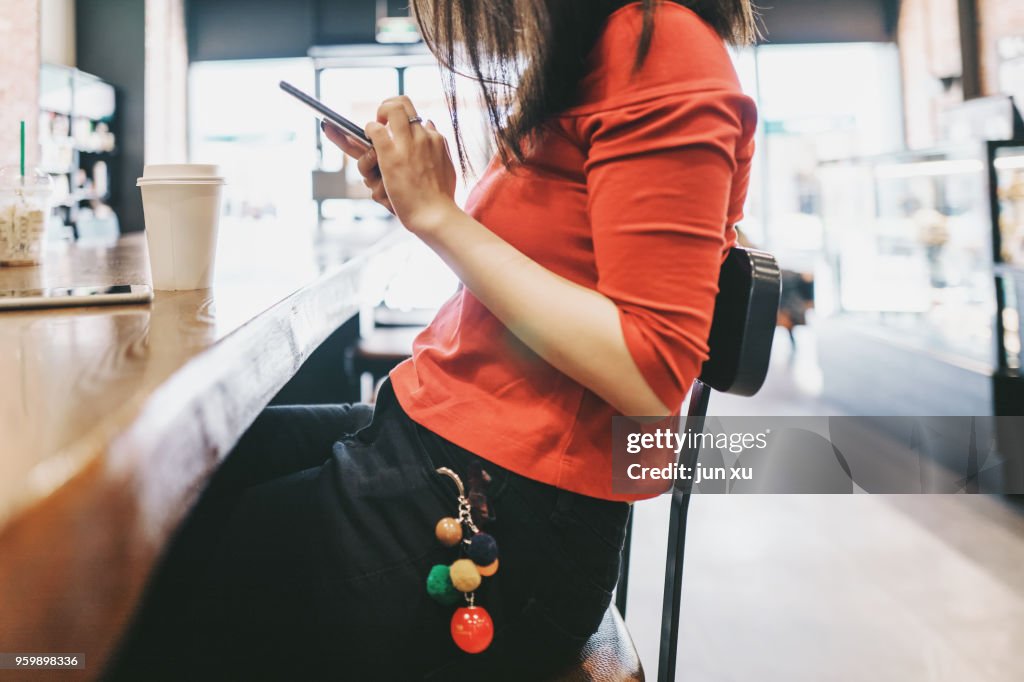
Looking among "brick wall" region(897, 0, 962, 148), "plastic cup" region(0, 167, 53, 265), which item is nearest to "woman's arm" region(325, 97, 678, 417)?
"plastic cup" region(0, 167, 53, 265)

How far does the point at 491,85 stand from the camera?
28.0 inches

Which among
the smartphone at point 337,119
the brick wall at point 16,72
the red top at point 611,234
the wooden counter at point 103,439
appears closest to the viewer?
the wooden counter at point 103,439

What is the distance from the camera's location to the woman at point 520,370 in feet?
1.97

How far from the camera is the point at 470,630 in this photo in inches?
24.2

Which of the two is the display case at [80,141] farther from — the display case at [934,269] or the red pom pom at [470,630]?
the red pom pom at [470,630]

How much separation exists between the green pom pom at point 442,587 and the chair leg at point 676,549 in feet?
0.95

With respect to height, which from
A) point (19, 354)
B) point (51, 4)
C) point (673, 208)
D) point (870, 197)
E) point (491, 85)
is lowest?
point (19, 354)

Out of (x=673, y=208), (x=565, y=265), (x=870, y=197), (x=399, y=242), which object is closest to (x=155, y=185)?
(x=565, y=265)

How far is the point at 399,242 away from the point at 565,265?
58.7 inches

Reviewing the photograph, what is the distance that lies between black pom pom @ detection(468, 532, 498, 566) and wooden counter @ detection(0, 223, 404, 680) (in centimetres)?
22

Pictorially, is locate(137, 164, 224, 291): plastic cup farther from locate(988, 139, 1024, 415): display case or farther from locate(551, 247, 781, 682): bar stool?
locate(988, 139, 1024, 415): display case

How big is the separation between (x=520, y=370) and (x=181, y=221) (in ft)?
1.53

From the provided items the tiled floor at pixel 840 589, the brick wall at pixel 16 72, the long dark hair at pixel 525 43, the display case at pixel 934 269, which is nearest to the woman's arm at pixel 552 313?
the long dark hair at pixel 525 43

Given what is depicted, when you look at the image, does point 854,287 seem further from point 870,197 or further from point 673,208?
point 673,208
